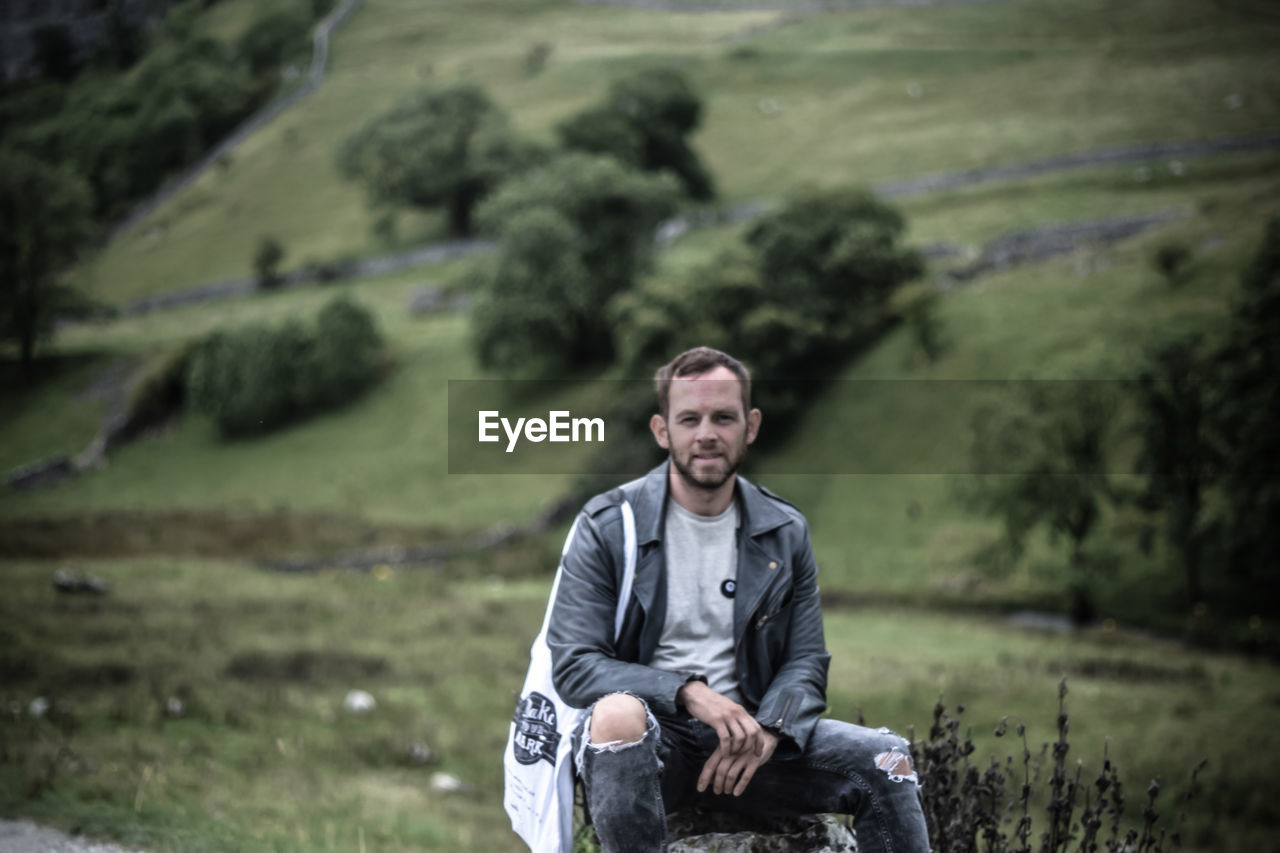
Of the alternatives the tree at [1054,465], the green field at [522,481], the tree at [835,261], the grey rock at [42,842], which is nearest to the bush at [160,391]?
the green field at [522,481]

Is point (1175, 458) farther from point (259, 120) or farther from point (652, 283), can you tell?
point (259, 120)

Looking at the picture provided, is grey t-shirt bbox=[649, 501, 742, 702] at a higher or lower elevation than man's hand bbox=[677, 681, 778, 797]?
higher

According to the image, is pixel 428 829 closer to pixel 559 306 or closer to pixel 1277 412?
pixel 1277 412

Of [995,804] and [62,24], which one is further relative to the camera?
[62,24]

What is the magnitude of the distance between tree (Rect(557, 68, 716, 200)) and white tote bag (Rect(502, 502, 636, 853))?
2784 inches

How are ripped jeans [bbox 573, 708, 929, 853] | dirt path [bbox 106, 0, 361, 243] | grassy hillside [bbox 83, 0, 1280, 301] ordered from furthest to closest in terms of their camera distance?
1. dirt path [bbox 106, 0, 361, 243]
2. grassy hillside [bbox 83, 0, 1280, 301]
3. ripped jeans [bbox 573, 708, 929, 853]

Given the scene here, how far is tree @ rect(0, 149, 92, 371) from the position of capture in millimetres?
56000

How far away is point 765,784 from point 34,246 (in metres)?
64.7

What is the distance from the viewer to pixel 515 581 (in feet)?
111

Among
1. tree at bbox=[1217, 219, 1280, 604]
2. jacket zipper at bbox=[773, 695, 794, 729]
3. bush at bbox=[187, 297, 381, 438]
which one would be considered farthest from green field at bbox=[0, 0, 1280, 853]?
jacket zipper at bbox=[773, 695, 794, 729]

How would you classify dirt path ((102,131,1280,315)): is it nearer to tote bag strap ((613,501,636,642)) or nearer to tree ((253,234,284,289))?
tree ((253,234,284,289))

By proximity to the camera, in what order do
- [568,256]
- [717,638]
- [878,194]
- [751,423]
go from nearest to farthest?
[717,638]
[751,423]
[568,256]
[878,194]

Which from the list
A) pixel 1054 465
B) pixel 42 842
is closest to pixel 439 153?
pixel 1054 465

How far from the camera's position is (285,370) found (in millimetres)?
56031
